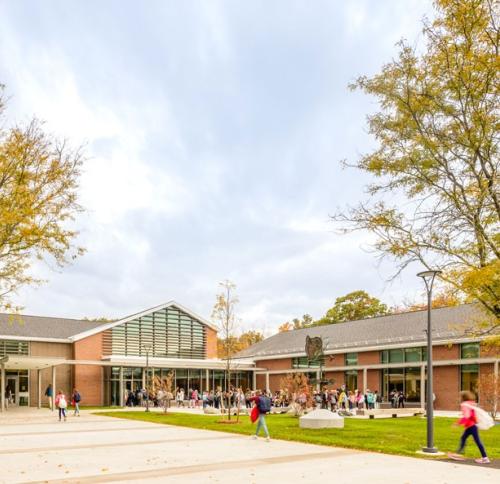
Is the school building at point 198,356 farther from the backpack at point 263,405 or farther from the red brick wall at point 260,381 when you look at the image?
the backpack at point 263,405

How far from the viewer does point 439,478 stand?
1112 centimetres

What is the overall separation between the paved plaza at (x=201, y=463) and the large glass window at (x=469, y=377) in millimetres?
20407

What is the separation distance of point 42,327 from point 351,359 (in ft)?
75.3

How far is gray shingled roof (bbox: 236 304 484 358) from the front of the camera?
38469mm

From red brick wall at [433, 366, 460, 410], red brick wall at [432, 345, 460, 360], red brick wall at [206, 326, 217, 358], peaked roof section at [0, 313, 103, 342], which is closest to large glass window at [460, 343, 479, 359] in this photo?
red brick wall at [432, 345, 460, 360]

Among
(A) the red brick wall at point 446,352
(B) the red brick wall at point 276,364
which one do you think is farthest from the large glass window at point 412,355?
(B) the red brick wall at point 276,364

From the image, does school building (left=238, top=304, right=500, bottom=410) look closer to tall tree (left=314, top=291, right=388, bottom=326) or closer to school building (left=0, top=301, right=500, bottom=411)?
school building (left=0, top=301, right=500, bottom=411)

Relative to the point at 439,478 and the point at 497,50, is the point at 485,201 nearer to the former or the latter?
the point at 497,50

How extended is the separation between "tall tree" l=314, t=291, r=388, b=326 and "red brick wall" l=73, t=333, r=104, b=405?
1194 inches

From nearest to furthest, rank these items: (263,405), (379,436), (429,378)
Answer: (429,378)
(263,405)
(379,436)

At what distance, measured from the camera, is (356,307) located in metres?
68.9

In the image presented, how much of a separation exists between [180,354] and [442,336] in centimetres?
2129

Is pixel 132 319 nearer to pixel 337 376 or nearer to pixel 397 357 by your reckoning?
pixel 337 376

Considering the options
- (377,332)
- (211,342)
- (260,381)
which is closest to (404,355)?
(377,332)
